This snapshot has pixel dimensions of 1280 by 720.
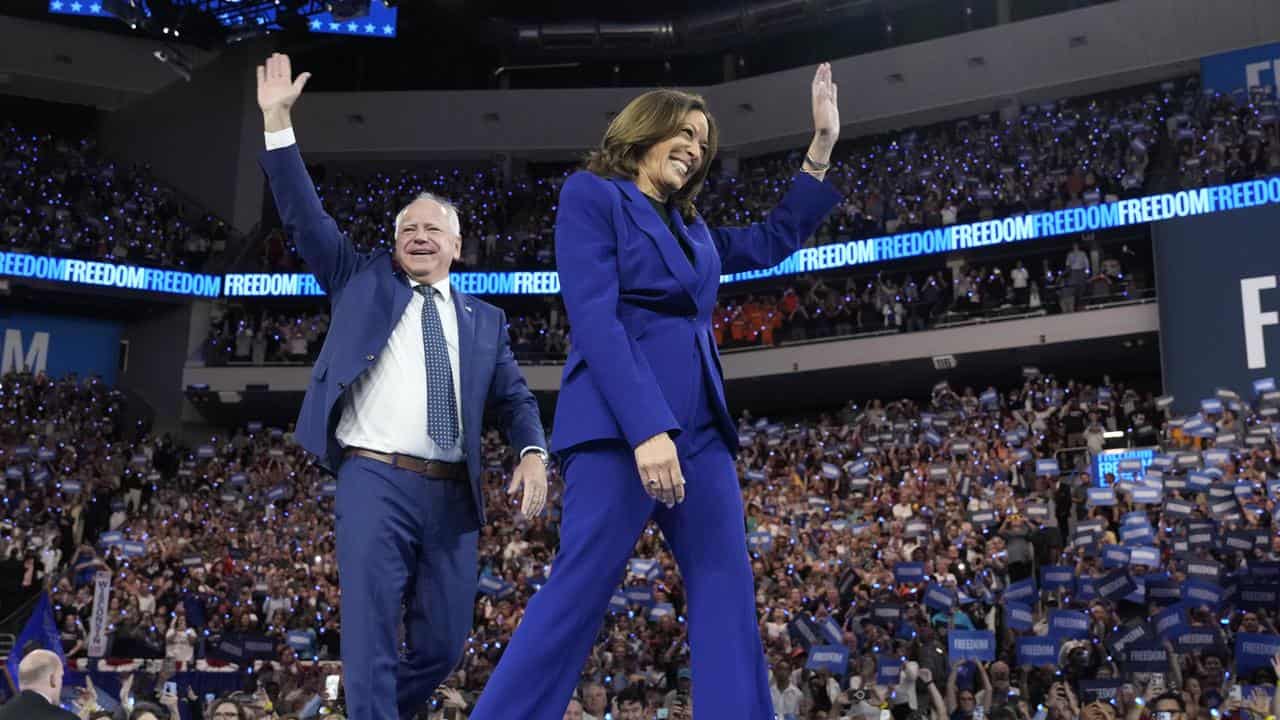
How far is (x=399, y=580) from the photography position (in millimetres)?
3004

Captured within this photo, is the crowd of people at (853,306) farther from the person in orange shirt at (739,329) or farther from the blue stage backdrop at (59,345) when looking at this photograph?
the blue stage backdrop at (59,345)

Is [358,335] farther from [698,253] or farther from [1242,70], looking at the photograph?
[1242,70]

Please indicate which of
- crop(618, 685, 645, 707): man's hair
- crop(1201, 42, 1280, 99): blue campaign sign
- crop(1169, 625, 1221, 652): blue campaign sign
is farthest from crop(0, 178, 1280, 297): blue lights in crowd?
crop(1169, 625, 1221, 652): blue campaign sign

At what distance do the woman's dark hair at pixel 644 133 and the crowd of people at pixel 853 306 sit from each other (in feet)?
61.3

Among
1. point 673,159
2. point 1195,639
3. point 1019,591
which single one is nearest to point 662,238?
point 673,159

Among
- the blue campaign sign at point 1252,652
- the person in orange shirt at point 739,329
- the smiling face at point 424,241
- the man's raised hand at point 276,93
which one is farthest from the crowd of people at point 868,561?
the person in orange shirt at point 739,329

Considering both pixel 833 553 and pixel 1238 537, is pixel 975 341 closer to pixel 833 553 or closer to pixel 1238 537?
pixel 833 553

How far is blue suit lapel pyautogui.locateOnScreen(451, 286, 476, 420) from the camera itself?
3.31 metres

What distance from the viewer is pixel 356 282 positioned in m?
3.32

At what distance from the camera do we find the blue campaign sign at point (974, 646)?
30.1 ft

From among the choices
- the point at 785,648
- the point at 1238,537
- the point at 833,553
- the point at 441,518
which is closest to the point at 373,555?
the point at 441,518

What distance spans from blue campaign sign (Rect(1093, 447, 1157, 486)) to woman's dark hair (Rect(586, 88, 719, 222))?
13.4 m

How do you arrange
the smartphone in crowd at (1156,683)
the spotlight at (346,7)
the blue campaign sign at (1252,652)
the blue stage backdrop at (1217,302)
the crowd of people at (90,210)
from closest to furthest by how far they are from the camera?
the smartphone in crowd at (1156,683)
the blue campaign sign at (1252,652)
the blue stage backdrop at (1217,302)
the spotlight at (346,7)
the crowd of people at (90,210)

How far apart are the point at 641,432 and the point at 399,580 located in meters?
1.01
